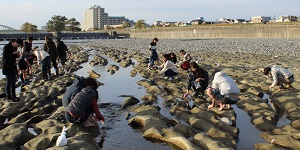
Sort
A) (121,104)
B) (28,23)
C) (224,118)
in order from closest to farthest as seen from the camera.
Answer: (224,118)
(121,104)
(28,23)

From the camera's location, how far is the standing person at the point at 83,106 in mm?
7258

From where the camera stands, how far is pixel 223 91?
8906 millimetres

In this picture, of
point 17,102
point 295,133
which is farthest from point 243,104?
point 17,102

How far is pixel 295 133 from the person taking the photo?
6.78 metres

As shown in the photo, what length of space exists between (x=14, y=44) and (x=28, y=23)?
16027 cm

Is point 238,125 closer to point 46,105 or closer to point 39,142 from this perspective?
point 39,142

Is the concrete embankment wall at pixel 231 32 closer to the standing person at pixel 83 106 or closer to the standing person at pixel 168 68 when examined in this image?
the standing person at pixel 168 68

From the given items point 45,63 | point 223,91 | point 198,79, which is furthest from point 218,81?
point 45,63

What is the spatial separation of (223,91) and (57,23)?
495 ft

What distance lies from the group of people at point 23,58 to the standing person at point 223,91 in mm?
6465

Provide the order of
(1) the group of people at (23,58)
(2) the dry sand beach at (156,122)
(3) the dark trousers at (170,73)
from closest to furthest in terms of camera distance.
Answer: (2) the dry sand beach at (156,122) < (1) the group of people at (23,58) < (3) the dark trousers at (170,73)

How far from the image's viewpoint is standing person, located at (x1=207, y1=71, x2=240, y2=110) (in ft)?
29.0

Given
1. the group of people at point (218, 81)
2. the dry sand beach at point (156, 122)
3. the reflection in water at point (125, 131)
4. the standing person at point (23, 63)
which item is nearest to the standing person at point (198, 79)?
the group of people at point (218, 81)

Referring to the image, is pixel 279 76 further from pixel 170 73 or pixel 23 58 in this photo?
pixel 23 58
